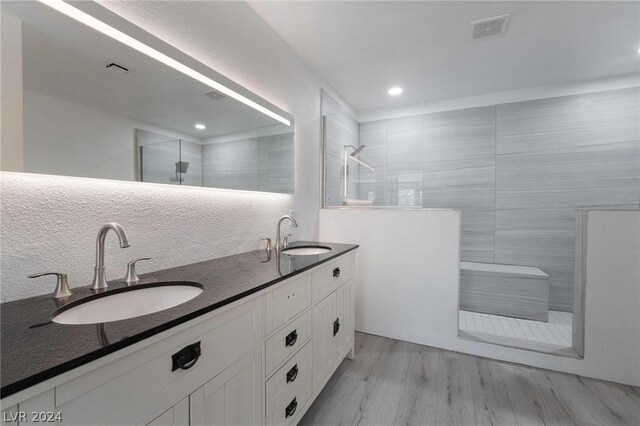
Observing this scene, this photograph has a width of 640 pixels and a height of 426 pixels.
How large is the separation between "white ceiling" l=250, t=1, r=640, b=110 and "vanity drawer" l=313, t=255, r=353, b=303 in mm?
1730

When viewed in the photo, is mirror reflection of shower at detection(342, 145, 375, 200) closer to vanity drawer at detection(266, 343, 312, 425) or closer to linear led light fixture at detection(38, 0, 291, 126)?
linear led light fixture at detection(38, 0, 291, 126)

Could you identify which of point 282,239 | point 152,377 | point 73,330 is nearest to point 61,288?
point 73,330

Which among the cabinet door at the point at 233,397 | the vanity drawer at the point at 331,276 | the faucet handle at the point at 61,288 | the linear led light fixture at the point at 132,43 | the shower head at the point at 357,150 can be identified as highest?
the linear led light fixture at the point at 132,43

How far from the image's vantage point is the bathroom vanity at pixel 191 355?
535 mm

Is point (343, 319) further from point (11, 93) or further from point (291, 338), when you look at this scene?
point (11, 93)

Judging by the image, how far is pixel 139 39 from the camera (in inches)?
44.6

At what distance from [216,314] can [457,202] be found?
10.3ft

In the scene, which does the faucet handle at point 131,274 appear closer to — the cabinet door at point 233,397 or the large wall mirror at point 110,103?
the large wall mirror at point 110,103

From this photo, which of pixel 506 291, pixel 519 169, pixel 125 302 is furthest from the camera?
pixel 519 169

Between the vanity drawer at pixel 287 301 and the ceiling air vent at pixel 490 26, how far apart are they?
2187 mm

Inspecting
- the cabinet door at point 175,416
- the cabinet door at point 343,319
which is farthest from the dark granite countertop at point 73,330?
the cabinet door at point 343,319

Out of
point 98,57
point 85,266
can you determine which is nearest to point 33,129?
point 98,57

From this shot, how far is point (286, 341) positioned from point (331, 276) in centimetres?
55

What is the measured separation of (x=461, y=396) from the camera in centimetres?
169
